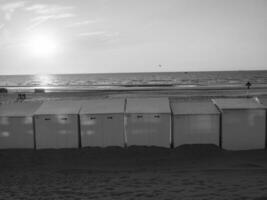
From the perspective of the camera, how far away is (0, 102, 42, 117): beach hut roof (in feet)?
32.7

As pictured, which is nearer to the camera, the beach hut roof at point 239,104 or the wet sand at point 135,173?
the wet sand at point 135,173

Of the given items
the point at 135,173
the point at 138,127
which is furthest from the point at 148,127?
the point at 135,173

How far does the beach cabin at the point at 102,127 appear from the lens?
969cm

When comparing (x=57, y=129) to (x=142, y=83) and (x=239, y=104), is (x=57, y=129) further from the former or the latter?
(x=142, y=83)

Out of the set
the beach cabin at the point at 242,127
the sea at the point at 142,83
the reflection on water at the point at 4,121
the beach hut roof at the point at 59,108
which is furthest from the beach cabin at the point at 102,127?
the sea at the point at 142,83

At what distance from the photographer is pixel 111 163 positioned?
357 inches

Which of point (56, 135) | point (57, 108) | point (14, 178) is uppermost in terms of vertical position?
point (57, 108)

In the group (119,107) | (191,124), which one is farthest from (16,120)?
(191,124)

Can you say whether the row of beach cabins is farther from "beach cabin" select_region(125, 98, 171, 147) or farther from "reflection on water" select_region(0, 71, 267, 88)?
"reflection on water" select_region(0, 71, 267, 88)

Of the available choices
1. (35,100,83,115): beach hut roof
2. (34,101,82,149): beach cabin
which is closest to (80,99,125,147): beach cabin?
(34,101,82,149): beach cabin

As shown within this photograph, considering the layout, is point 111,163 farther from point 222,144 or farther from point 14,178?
point 222,144

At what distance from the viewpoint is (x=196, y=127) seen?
380 inches

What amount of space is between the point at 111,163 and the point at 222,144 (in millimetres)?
3428

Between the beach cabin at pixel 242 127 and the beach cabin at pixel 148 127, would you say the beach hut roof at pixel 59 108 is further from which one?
the beach cabin at pixel 242 127
